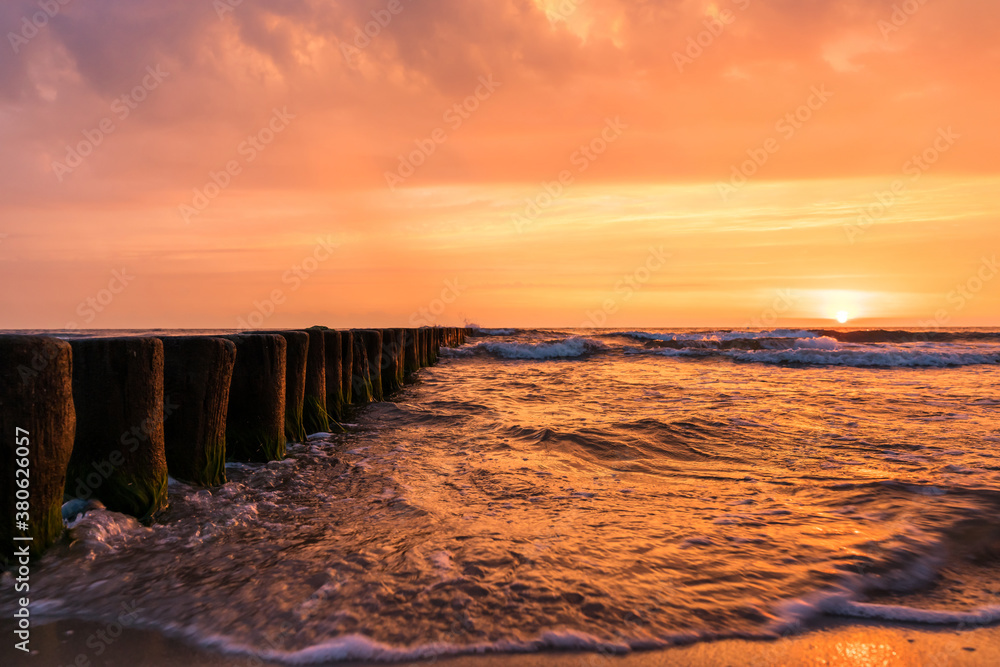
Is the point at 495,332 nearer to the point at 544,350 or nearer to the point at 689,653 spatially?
the point at 544,350

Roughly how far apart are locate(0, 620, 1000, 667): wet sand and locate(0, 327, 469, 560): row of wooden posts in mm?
774

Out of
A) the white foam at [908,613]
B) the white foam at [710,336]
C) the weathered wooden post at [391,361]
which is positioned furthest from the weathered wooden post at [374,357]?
the white foam at [710,336]

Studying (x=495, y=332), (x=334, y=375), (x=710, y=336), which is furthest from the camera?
(x=495, y=332)

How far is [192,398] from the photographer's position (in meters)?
3.97

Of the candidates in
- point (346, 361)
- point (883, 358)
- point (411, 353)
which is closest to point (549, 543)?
point (346, 361)

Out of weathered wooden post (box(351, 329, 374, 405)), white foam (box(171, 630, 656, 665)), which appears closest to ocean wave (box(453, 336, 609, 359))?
weathered wooden post (box(351, 329, 374, 405))

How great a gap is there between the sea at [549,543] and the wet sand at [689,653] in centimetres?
7

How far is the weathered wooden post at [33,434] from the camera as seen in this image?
2.71 meters

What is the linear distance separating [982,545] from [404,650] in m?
3.10

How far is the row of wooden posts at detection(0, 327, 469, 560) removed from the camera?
276 cm

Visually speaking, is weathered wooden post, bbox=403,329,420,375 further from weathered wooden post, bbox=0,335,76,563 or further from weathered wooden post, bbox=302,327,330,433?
weathered wooden post, bbox=0,335,76,563

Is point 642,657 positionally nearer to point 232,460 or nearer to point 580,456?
point 580,456

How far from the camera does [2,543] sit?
2766mm

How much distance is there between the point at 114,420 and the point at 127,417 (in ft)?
0.22
